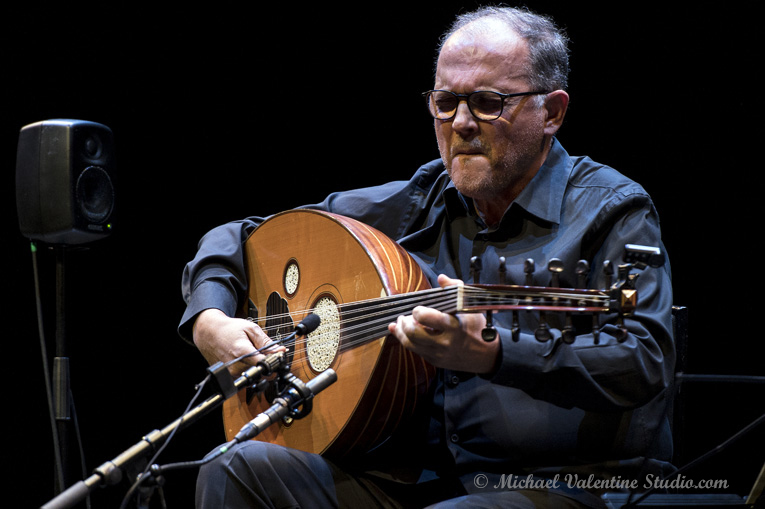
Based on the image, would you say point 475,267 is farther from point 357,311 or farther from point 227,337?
point 227,337

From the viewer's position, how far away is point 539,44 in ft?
7.29

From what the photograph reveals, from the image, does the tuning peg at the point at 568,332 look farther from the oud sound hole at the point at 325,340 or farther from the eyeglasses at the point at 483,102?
the eyeglasses at the point at 483,102

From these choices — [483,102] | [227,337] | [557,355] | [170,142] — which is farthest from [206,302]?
[170,142]

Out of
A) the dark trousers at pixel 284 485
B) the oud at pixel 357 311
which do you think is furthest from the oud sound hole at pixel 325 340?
the dark trousers at pixel 284 485

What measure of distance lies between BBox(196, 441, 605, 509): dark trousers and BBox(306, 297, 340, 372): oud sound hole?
0.25 metres

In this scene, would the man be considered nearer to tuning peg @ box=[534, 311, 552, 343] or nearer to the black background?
tuning peg @ box=[534, 311, 552, 343]

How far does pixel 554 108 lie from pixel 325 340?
37.7 inches

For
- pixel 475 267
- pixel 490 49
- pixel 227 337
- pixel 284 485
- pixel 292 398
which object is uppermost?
pixel 490 49

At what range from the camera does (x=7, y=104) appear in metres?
3.33

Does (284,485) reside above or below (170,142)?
below

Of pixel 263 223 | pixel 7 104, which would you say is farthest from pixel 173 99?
pixel 263 223

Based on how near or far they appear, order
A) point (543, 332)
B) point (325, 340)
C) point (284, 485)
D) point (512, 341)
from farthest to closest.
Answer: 1. point (325, 340)
2. point (284, 485)
3. point (512, 341)
4. point (543, 332)

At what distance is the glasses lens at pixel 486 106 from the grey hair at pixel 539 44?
0.42 feet

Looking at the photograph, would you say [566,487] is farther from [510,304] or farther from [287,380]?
[287,380]
